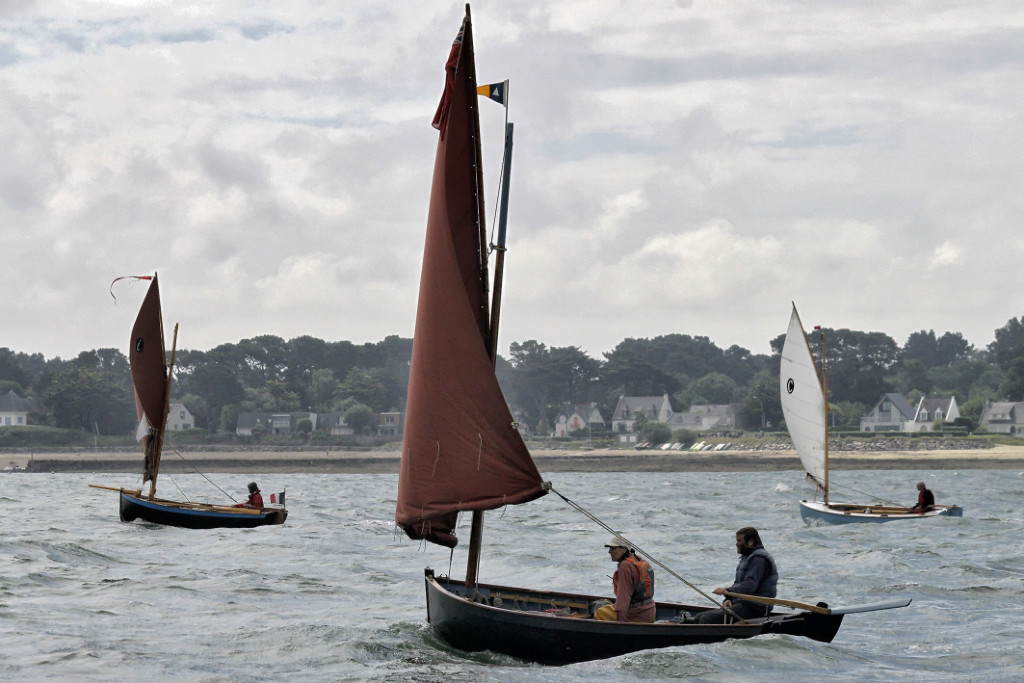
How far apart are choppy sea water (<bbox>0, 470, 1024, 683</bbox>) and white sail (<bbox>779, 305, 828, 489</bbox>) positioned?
248 cm

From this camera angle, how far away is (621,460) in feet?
397

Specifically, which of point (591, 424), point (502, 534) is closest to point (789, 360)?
point (502, 534)

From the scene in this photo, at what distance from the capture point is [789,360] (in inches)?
1800

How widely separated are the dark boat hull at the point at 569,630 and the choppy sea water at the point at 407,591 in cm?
23

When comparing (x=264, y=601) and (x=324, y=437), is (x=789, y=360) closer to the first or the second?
(x=264, y=601)

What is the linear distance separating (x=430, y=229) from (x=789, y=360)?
31.2 m

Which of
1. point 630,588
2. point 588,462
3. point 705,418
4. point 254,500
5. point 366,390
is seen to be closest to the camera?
point 630,588

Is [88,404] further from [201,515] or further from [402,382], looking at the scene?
[201,515]

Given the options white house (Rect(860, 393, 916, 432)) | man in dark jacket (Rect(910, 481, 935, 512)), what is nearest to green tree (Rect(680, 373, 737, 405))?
white house (Rect(860, 393, 916, 432))

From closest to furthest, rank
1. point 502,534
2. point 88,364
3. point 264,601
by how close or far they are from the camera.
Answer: point 264,601, point 502,534, point 88,364

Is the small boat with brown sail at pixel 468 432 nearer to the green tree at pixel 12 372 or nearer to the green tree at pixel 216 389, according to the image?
the green tree at pixel 216 389

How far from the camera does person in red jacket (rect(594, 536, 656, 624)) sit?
15.3 metres

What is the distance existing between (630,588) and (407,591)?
396 inches

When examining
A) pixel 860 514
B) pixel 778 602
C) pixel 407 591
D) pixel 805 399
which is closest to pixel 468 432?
pixel 778 602
